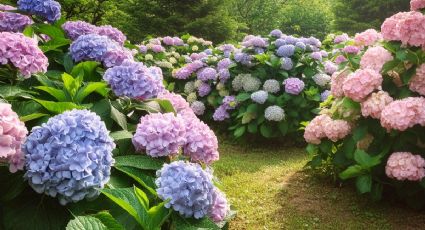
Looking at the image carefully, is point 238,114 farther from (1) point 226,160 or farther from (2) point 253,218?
(2) point 253,218

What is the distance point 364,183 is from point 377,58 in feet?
3.10

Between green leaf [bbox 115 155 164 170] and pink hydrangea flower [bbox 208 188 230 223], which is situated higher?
green leaf [bbox 115 155 164 170]

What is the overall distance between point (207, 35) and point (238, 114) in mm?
6348

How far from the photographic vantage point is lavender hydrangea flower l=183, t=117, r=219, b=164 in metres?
1.94

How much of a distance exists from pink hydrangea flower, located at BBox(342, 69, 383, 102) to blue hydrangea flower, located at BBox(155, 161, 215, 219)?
2.18 meters

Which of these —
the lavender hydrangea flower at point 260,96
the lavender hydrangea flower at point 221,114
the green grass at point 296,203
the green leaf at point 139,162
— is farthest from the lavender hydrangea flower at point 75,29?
the lavender hydrangea flower at point 221,114

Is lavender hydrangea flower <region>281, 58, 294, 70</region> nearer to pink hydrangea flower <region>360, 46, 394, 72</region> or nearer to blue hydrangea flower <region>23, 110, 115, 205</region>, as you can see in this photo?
pink hydrangea flower <region>360, 46, 394, 72</region>

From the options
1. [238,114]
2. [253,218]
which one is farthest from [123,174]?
[238,114]

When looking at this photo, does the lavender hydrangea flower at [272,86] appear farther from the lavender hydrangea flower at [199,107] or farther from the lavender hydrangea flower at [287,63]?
the lavender hydrangea flower at [199,107]

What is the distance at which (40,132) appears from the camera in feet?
4.70

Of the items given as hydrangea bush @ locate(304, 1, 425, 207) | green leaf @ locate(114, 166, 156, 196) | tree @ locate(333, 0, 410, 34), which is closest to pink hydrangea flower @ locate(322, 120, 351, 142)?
hydrangea bush @ locate(304, 1, 425, 207)

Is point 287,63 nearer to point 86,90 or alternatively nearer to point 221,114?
point 221,114

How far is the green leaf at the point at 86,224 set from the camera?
1243 mm

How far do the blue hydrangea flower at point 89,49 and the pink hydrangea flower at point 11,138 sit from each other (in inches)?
42.9
